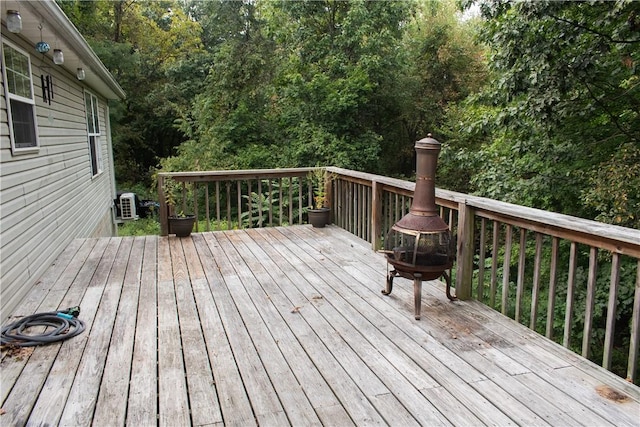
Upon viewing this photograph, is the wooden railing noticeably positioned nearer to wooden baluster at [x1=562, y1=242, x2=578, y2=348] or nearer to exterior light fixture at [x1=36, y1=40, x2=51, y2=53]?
wooden baluster at [x1=562, y1=242, x2=578, y2=348]

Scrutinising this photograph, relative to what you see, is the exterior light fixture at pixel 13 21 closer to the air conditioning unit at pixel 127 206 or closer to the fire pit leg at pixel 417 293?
the fire pit leg at pixel 417 293

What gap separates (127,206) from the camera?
1069 centimetres

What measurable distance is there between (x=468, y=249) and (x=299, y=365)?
1.59m

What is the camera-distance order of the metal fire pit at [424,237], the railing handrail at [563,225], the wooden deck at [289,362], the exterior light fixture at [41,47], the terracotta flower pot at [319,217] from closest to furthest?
1. the wooden deck at [289,362]
2. the railing handrail at [563,225]
3. the metal fire pit at [424,237]
4. the exterior light fixture at [41,47]
5. the terracotta flower pot at [319,217]

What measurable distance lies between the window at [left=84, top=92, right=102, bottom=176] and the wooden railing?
3.60 metres

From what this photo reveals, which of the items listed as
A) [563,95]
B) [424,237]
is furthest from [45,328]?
[563,95]

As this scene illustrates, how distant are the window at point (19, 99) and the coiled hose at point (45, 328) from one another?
152cm

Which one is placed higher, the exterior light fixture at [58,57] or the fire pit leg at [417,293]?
the exterior light fixture at [58,57]

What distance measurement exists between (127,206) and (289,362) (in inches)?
364

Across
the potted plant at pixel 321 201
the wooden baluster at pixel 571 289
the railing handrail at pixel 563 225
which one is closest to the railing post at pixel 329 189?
the potted plant at pixel 321 201

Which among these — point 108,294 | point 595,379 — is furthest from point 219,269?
point 595,379

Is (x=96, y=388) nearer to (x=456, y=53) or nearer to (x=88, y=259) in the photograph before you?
(x=88, y=259)

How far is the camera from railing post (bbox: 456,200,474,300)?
337 cm

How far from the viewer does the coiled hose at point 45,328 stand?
9.03ft
